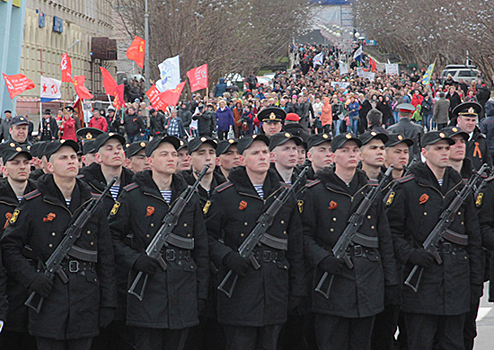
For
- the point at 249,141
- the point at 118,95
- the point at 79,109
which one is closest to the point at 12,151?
the point at 249,141

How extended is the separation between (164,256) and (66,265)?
2.34 feet

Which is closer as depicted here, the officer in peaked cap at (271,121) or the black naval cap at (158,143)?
the black naval cap at (158,143)

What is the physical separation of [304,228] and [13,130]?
8.74m

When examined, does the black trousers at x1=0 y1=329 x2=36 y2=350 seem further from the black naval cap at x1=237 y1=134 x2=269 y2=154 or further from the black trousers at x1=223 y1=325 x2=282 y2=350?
the black naval cap at x1=237 y1=134 x2=269 y2=154

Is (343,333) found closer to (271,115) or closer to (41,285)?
(41,285)

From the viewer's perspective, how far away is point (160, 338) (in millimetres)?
6402

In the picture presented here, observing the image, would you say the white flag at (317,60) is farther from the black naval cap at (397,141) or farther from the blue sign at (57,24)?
the black naval cap at (397,141)

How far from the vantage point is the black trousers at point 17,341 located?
684 cm

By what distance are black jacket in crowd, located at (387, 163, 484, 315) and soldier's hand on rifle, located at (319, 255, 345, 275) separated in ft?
1.96

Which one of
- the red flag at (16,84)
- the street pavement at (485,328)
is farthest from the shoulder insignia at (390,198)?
the red flag at (16,84)

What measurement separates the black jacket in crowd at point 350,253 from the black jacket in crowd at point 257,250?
0.14 m

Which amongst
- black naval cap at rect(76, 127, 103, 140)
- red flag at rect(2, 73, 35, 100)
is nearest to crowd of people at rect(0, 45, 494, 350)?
black naval cap at rect(76, 127, 103, 140)

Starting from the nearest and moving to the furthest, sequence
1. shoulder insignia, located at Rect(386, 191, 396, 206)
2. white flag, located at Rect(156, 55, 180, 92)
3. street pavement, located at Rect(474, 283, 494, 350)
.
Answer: shoulder insignia, located at Rect(386, 191, 396, 206) < street pavement, located at Rect(474, 283, 494, 350) < white flag, located at Rect(156, 55, 180, 92)

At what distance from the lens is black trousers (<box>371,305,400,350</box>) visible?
738cm
